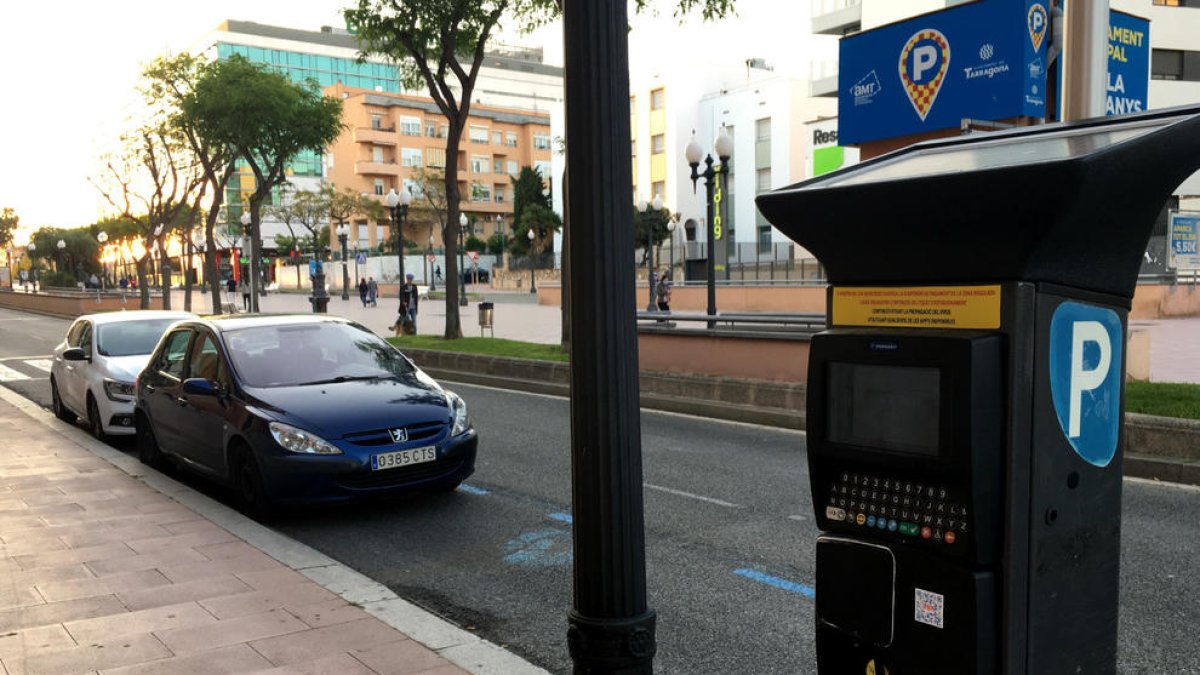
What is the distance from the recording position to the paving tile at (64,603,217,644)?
472 centimetres

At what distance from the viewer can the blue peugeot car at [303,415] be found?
7.07 meters

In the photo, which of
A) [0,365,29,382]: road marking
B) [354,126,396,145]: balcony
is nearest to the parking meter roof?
[0,365,29,382]: road marking

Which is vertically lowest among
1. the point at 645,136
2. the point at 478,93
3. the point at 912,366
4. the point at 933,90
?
the point at 912,366

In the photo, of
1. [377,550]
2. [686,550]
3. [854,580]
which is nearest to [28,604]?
[377,550]

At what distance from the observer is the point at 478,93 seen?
11894 centimetres

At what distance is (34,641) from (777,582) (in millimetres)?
3780

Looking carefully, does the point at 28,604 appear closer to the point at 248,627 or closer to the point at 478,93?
the point at 248,627

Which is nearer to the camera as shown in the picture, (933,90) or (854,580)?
(854,580)

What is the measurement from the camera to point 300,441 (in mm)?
7078

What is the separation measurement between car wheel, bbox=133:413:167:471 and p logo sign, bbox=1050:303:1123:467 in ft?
28.0

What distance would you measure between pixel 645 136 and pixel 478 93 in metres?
54.1

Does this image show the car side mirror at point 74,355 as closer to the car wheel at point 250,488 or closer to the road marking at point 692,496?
the car wheel at point 250,488

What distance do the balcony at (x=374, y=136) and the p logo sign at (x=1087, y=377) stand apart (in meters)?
92.3

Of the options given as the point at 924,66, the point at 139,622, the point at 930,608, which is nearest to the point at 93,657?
the point at 139,622
